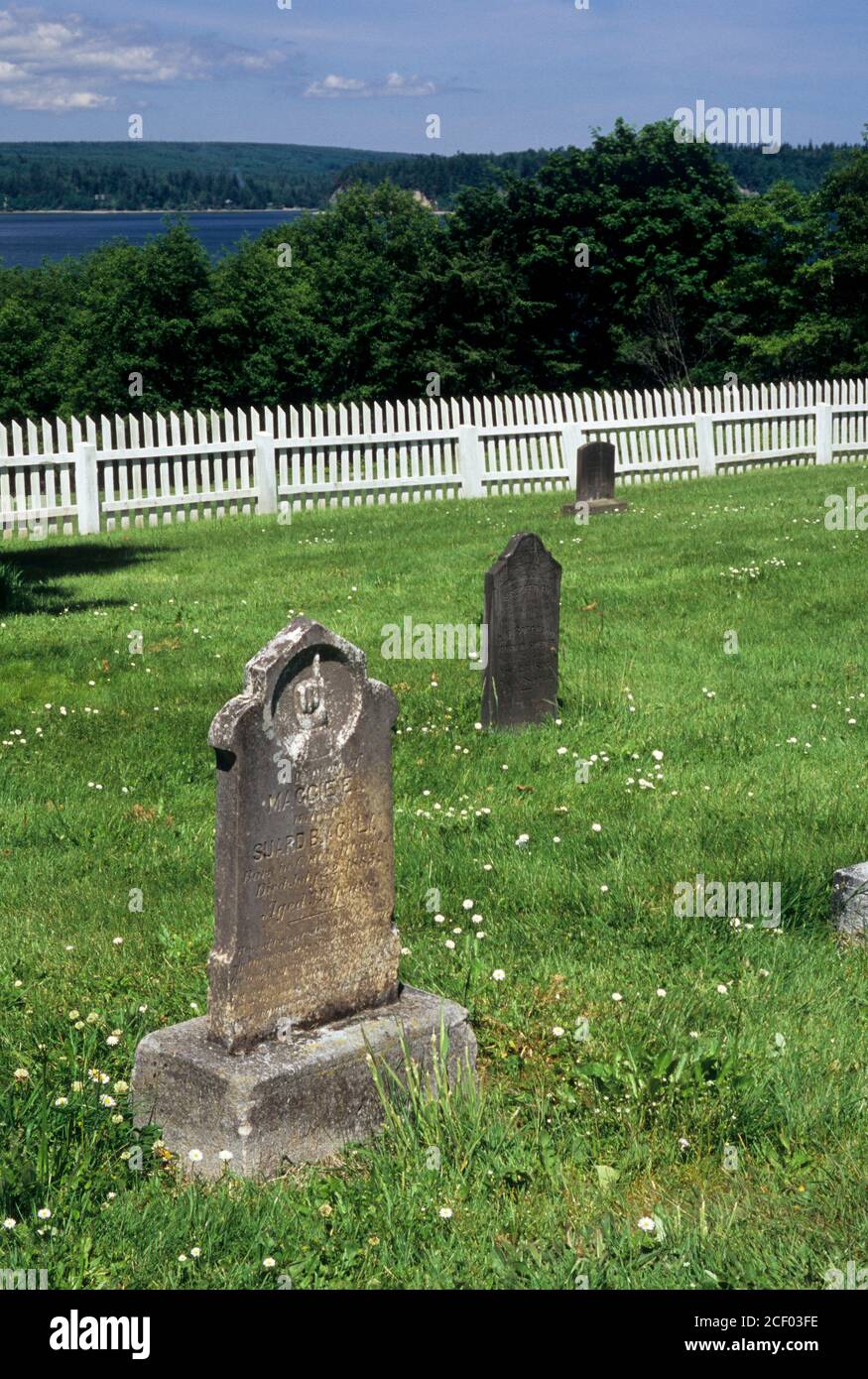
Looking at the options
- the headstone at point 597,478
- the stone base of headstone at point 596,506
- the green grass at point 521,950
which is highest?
the headstone at point 597,478

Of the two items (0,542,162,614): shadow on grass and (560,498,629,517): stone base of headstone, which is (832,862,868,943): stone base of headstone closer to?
(0,542,162,614): shadow on grass

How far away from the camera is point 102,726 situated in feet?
29.7

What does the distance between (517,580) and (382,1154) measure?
5.43 meters

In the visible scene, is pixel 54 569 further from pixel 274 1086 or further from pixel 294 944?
pixel 274 1086

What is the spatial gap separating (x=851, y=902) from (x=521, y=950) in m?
1.36

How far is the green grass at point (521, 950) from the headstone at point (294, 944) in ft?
0.54

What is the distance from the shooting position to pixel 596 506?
19016 millimetres

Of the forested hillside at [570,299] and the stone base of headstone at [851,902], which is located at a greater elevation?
the forested hillside at [570,299]

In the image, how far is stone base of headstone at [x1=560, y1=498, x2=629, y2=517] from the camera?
1881cm

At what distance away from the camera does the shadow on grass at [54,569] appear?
12.9 meters

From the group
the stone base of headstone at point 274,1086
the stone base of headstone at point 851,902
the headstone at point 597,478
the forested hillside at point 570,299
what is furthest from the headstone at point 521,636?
the forested hillside at point 570,299

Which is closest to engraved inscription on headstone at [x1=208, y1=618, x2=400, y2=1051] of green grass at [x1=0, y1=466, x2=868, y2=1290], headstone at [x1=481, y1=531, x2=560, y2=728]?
green grass at [x1=0, y1=466, x2=868, y2=1290]

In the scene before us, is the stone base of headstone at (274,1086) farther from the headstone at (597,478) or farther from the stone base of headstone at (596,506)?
the headstone at (597,478)
